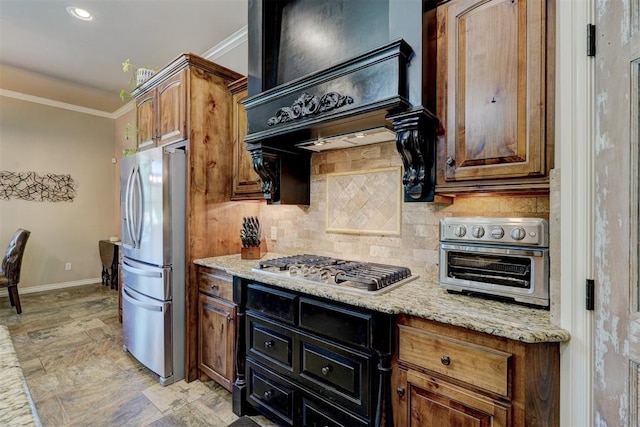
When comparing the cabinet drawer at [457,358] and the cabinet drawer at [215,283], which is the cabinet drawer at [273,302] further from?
the cabinet drawer at [457,358]

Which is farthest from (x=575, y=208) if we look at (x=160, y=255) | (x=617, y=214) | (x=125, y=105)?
(x=125, y=105)

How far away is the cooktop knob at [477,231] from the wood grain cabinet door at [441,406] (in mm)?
614

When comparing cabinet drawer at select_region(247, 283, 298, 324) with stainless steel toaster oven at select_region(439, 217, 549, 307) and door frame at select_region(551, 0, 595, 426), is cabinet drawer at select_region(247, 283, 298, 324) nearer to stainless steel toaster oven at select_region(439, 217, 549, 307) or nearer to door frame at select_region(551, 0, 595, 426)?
stainless steel toaster oven at select_region(439, 217, 549, 307)

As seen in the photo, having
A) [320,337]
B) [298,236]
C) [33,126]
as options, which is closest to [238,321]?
[320,337]

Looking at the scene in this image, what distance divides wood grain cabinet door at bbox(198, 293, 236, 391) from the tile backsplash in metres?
0.72

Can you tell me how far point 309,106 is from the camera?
5.82ft

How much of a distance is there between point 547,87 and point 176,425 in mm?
2668

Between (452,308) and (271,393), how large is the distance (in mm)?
1199

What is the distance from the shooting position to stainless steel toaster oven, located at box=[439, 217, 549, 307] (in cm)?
123

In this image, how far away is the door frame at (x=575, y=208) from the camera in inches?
41.8

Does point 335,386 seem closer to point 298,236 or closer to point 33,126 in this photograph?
point 298,236

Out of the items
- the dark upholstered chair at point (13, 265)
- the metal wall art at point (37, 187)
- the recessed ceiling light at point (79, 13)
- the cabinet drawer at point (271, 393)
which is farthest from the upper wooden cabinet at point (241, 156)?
the metal wall art at point (37, 187)

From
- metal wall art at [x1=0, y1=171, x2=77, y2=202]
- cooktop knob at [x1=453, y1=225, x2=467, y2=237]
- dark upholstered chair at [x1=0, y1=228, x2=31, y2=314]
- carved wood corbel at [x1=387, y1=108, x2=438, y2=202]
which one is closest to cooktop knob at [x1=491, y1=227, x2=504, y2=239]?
cooktop knob at [x1=453, y1=225, x2=467, y2=237]

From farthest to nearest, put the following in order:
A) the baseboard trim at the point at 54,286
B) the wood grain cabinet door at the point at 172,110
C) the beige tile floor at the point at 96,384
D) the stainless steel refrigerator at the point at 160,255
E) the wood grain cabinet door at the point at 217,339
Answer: the baseboard trim at the point at 54,286, the wood grain cabinet door at the point at 172,110, the stainless steel refrigerator at the point at 160,255, the wood grain cabinet door at the point at 217,339, the beige tile floor at the point at 96,384
